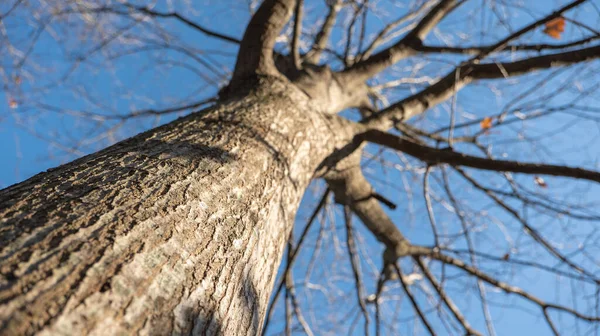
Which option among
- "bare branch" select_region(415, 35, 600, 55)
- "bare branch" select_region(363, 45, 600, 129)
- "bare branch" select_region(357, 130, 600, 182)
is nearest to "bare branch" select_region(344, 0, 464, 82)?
"bare branch" select_region(415, 35, 600, 55)

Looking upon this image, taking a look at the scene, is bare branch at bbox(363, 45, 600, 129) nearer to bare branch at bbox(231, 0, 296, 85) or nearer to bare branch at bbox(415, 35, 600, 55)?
bare branch at bbox(415, 35, 600, 55)

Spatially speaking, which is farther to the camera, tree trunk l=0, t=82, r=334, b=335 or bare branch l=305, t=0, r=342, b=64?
bare branch l=305, t=0, r=342, b=64

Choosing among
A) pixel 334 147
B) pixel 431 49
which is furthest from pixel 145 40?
pixel 431 49

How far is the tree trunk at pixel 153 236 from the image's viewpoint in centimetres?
59

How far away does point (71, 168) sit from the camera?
101 centimetres

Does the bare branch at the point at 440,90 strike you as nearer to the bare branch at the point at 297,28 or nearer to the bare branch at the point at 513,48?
the bare branch at the point at 513,48

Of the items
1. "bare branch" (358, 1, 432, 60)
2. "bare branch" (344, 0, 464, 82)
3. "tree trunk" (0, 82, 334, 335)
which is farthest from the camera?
"bare branch" (358, 1, 432, 60)

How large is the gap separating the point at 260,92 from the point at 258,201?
0.76 metres

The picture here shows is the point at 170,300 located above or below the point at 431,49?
below

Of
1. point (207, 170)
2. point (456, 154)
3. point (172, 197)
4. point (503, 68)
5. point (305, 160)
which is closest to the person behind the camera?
point (172, 197)

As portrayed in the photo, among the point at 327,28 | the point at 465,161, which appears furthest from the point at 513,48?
the point at 327,28

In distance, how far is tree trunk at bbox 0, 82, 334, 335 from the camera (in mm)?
593

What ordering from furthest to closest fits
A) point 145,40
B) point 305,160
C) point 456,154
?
point 145,40, point 456,154, point 305,160

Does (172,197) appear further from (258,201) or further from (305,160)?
Result: (305,160)
